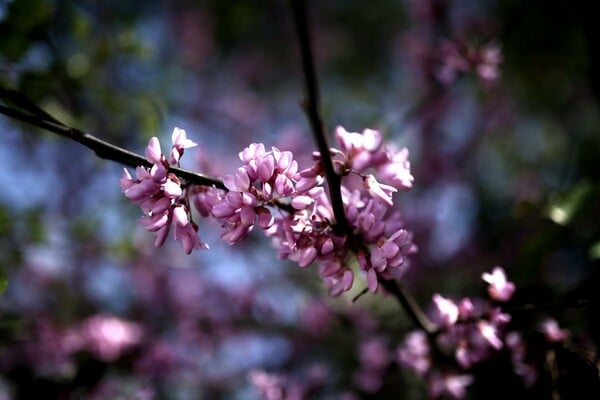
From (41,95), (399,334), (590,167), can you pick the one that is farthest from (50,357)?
(590,167)

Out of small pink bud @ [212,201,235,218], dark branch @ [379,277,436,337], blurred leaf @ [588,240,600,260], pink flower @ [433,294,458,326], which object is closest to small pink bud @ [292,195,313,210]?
small pink bud @ [212,201,235,218]

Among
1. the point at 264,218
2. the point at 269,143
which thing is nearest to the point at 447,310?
the point at 264,218

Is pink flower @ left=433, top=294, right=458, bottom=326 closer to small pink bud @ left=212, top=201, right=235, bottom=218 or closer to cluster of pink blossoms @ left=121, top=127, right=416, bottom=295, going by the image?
cluster of pink blossoms @ left=121, top=127, right=416, bottom=295

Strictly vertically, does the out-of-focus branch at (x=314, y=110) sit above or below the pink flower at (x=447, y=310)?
above

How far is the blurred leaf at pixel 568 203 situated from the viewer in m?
1.52

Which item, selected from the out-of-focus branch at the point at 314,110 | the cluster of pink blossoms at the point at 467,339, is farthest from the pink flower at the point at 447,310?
the out-of-focus branch at the point at 314,110

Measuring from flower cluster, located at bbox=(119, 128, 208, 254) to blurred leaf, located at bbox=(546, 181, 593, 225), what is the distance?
1.04 metres

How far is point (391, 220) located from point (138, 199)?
50 cm

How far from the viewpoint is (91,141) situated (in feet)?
3.09

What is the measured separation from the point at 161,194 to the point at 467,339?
31.8 inches

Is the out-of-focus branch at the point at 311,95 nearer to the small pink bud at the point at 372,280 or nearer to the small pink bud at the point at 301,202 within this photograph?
the small pink bud at the point at 301,202

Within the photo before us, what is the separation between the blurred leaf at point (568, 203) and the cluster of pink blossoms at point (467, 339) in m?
0.31

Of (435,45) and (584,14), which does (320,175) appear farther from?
(435,45)

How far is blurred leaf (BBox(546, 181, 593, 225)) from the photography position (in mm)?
1520
